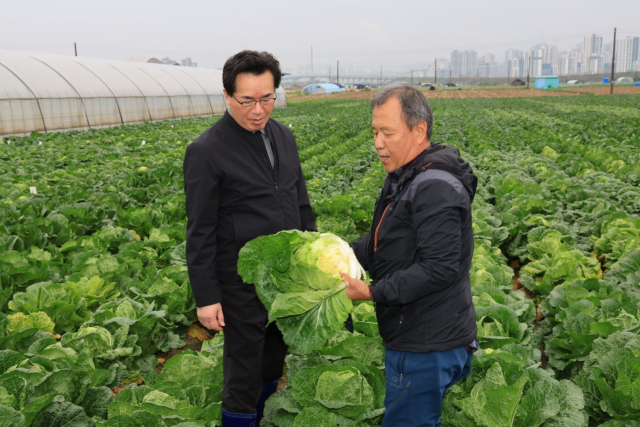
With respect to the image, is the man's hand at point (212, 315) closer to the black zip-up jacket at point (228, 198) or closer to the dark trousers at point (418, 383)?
the black zip-up jacket at point (228, 198)

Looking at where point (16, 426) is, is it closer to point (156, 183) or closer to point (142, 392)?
point (142, 392)

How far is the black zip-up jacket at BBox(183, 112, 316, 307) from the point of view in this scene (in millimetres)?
2488

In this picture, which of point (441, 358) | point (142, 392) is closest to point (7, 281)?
point (142, 392)

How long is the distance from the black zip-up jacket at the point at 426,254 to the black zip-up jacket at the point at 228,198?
597mm

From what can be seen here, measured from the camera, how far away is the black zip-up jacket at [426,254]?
2025mm

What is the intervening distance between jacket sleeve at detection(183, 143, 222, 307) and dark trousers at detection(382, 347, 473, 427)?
941 mm

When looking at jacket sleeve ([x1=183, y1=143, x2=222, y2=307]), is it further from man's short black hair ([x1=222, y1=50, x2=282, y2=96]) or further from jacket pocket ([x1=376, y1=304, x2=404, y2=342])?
jacket pocket ([x1=376, y1=304, x2=404, y2=342])

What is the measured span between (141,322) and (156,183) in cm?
586

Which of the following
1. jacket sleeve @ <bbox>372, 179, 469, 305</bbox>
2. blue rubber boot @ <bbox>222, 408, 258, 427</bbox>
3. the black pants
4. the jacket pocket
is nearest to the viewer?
jacket sleeve @ <bbox>372, 179, 469, 305</bbox>

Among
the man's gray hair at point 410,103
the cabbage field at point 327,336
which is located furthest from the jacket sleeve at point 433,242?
the cabbage field at point 327,336

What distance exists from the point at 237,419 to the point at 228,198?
120 cm

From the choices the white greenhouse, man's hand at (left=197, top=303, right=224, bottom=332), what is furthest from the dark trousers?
the white greenhouse

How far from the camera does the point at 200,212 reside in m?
2.48

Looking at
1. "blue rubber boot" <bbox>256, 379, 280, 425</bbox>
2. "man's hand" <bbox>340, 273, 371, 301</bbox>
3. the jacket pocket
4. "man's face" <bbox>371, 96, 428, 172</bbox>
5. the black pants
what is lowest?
"blue rubber boot" <bbox>256, 379, 280, 425</bbox>
